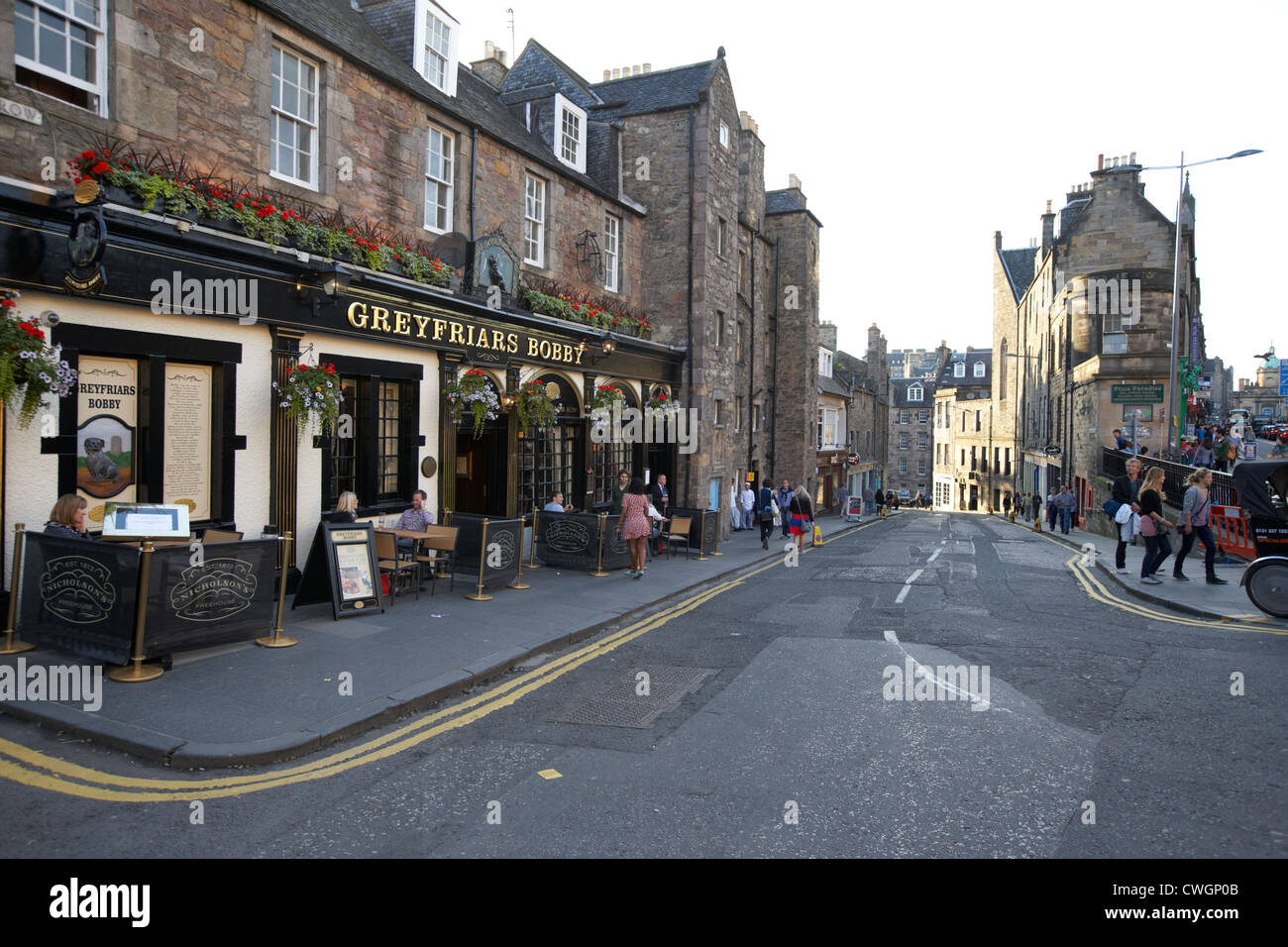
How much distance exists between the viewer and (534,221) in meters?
17.1

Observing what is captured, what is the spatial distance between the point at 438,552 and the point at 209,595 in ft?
16.0

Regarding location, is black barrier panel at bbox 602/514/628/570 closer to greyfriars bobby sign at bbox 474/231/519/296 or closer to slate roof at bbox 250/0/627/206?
greyfriars bobby sign at bbox 474/231/519/296

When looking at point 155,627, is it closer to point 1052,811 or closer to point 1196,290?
point 1052,811

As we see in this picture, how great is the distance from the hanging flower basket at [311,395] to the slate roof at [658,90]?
14.8 meters

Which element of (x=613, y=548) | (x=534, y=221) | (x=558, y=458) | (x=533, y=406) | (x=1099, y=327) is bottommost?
(x=613, y=548)

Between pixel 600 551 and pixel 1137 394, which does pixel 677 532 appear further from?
pixel 1137 394

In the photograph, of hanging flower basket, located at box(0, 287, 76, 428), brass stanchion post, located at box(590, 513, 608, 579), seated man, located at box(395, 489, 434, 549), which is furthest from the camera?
brass stanchion post, located at box(590, 513, 608, 579)

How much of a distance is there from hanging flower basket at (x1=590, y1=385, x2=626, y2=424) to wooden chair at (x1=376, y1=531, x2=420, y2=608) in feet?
25.7

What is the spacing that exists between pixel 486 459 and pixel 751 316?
17.0 m

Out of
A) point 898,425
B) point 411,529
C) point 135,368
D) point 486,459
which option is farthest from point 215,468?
point 898,425

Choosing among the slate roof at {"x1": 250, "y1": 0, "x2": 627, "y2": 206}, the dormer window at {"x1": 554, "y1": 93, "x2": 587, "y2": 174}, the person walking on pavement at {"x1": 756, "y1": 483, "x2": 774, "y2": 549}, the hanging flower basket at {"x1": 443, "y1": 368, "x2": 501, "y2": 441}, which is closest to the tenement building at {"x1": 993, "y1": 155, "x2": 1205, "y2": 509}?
the person walking on pavement at {"x1": 756, "y1": 483, "x2": 774, "y2": 549}

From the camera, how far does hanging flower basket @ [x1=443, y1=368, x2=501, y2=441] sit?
13.8 metres

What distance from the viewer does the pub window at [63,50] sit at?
828 cm

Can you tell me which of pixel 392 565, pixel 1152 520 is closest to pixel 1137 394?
pixel 1152 520
